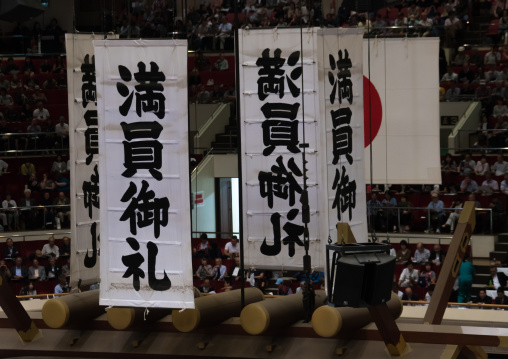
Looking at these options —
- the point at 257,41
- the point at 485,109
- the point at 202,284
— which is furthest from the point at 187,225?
the point at 485,109

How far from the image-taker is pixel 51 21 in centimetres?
2733

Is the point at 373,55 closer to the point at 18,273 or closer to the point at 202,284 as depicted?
the point at 202,284

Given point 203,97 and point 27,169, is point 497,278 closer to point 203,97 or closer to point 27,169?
point 203,97

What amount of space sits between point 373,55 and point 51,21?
14.8 m

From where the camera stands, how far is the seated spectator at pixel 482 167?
2047 centimetres

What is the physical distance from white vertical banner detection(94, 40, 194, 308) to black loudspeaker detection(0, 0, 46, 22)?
1883 mm

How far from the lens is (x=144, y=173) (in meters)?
9.27

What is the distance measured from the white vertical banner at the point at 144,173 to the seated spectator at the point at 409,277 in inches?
334

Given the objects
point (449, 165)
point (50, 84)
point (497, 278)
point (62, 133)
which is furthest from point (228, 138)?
point (497, 278)

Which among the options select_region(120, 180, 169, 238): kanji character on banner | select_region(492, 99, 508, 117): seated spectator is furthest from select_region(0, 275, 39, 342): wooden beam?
select_region(492, 99, 508, 117): seated spectator

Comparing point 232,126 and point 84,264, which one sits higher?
point 232,126

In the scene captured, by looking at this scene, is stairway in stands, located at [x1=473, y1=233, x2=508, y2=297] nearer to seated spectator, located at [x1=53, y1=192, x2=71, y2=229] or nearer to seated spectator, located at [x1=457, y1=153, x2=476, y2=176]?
seated spectator, located at [x1=457, y1=153, x2=476, y2=176]

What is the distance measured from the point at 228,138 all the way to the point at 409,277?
7.53 metres

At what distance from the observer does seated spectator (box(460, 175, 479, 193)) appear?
20031 millimetres
